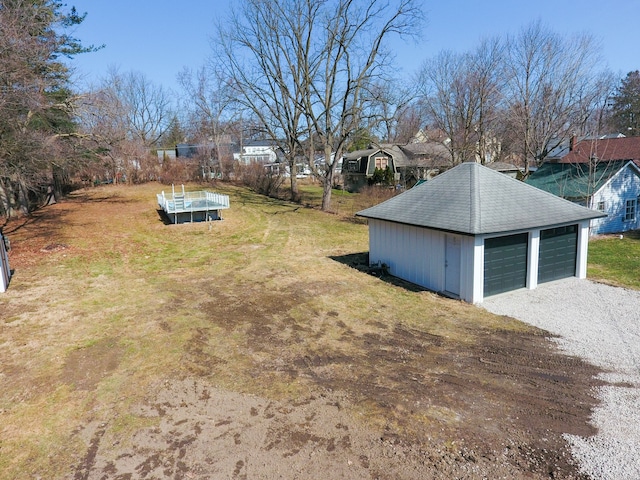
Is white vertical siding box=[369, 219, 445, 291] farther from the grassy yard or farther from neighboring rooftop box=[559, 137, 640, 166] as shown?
neighboring rooftop box=[559, 137, 640, 166]

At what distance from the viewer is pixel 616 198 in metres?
22.5

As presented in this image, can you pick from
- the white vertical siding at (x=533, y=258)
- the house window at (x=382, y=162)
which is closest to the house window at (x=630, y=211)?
the white vertical siding at (x=533, y=258)

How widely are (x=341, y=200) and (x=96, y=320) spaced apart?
1109 inches

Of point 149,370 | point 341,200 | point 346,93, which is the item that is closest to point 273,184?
point 341,200

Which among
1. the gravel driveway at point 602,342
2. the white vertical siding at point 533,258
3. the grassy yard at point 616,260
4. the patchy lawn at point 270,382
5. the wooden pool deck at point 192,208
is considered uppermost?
the wooden pool deck at point 192,208

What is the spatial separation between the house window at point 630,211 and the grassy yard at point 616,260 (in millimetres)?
1141

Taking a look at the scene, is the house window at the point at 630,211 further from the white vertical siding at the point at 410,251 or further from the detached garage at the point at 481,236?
the white vertical siding at the point at 410,251

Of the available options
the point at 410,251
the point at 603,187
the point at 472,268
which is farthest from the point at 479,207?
the point at 603,187

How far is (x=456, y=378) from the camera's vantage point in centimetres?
748

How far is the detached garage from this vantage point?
12.1 metres

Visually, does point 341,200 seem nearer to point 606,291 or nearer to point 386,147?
point 386,147

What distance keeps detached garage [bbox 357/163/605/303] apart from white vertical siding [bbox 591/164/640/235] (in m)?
9.98

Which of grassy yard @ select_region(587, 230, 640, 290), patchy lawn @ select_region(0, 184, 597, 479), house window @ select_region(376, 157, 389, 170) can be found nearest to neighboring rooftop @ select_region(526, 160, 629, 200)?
grassy yard @ select_region(587, 230, 640, 290)

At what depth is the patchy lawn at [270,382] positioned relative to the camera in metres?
5.47
